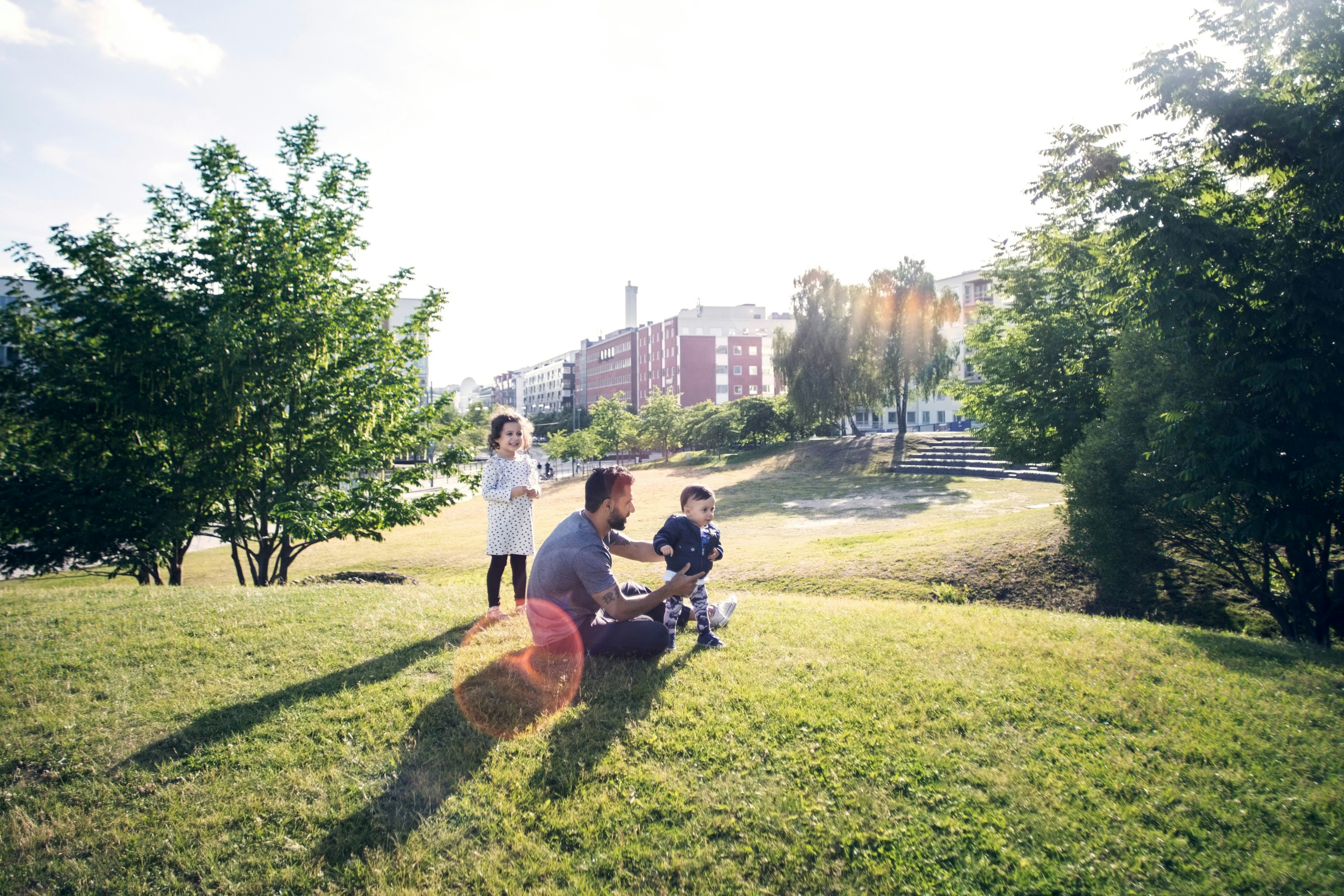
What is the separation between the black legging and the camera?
20.0 ft

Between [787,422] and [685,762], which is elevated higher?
[787,422]

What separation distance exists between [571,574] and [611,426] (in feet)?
171

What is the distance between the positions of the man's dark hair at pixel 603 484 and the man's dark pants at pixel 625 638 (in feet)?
2.75

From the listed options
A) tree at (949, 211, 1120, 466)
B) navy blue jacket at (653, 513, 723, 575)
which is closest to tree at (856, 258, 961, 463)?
tree at (949, 211, 1120, 466)

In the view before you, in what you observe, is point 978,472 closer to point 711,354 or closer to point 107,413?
point 107,413

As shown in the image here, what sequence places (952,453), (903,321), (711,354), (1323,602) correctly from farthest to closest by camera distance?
(711,354) → (903,321) → (952,453) → (1323,602)

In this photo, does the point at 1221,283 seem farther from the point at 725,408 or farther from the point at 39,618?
the point at 725,408

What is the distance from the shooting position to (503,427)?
20.7 feet

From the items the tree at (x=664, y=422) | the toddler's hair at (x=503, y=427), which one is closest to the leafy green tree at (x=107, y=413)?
the toddler's hair at (x=503, y=427)

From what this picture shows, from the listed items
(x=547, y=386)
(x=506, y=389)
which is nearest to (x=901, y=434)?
(x=547, y=386)

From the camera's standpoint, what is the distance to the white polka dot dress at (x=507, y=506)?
6.16 metres

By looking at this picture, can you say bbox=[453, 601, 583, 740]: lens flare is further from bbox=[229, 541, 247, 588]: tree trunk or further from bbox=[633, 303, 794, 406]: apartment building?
bbox=[633, 303, 794, 406]: apartment building

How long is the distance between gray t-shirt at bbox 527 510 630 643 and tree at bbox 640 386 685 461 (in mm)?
49242

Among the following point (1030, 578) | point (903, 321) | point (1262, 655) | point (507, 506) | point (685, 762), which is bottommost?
point (1030, 578)
